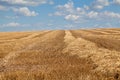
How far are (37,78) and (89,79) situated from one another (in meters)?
2.16

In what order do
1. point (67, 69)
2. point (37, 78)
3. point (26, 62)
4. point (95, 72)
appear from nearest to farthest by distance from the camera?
point (37, 78) < point (95, 72) < point (67, 69) < point (26, 62)

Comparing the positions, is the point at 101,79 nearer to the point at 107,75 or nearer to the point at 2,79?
the point at 107,75

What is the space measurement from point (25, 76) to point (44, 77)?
2.56ft

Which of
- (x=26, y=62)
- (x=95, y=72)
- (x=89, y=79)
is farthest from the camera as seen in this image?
(x=26, y=62)

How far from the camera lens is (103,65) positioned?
14.6 metres

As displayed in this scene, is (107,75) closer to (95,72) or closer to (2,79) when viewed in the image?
(95,72)

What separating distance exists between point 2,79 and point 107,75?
442 centimetres

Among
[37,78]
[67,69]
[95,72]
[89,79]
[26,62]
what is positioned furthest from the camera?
[26,62]

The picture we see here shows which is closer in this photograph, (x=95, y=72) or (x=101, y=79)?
(x=101, y=79)

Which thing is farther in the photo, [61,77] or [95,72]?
[95,72]

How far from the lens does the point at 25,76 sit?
1202 cm

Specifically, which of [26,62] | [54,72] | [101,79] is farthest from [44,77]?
[26,62]

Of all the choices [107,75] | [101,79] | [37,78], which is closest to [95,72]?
[107,75]

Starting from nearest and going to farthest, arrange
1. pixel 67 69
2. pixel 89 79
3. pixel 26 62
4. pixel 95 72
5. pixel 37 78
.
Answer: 1. pixel 89 79
2. pixel 37 78
3. pixel 95 72
4. pixel 67 69
5. pixel 26 62
